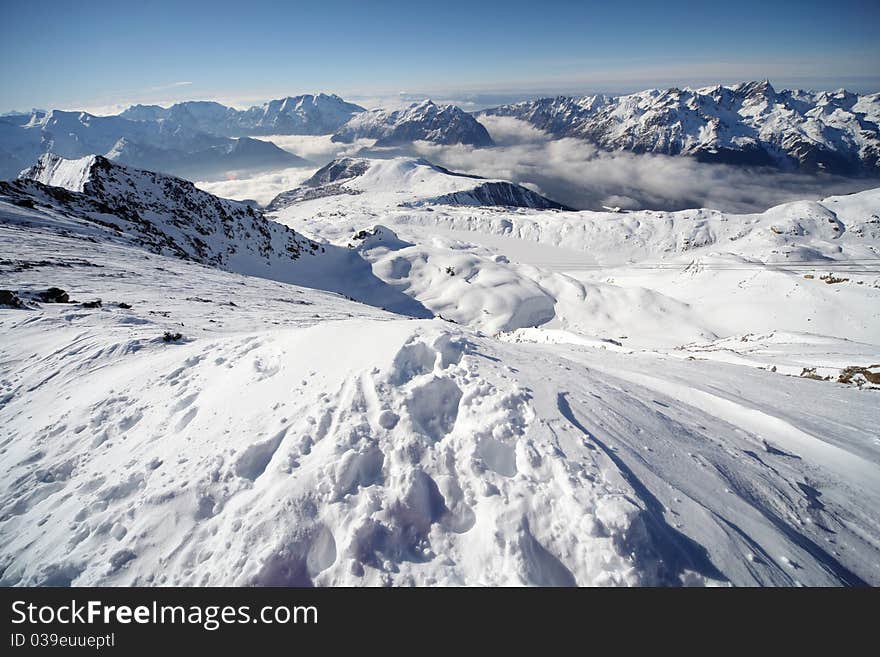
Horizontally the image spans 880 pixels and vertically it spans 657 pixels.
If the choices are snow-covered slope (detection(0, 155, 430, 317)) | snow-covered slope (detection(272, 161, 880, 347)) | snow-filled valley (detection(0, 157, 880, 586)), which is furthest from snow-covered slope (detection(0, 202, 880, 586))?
snow-covered slope (detection(0, 155, 430, 317))

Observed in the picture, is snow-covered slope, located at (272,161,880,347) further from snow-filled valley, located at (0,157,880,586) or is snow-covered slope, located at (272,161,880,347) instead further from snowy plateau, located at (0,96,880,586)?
snowy plateau, located at (0,96,880,586)

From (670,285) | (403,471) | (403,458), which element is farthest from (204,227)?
(670,285)

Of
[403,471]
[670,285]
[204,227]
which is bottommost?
[670,285]

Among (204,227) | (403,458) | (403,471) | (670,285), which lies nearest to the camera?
(403,471)

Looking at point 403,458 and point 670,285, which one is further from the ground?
point 403,458

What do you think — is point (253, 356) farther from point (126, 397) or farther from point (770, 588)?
point (770, 588)

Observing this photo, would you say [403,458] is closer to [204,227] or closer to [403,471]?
[403,471]

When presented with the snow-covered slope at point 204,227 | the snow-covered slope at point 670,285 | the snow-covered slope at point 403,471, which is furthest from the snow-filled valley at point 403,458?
the snow-covered slope at point 204,227
